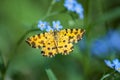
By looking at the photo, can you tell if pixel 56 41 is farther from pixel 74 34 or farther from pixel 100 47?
pixel 100 47

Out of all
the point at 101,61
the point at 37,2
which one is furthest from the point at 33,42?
the point at 37,2

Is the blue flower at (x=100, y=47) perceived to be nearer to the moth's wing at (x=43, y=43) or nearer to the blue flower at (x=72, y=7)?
the blue flower at (x=72, y=7)

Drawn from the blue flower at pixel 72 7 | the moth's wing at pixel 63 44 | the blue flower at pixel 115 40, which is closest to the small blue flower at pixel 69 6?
the blue flower at pixel 72 7

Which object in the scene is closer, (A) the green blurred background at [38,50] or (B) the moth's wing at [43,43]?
(B) the moth's wing at [43,43]

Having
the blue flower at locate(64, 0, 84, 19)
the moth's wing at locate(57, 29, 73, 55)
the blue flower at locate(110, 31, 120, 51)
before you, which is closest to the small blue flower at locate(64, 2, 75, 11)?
the blue flower at locate(64, 0, 84, 19)

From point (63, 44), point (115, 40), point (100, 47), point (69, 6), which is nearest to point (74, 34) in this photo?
point (63, 44)

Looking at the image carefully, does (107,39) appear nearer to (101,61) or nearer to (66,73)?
(101,61)
